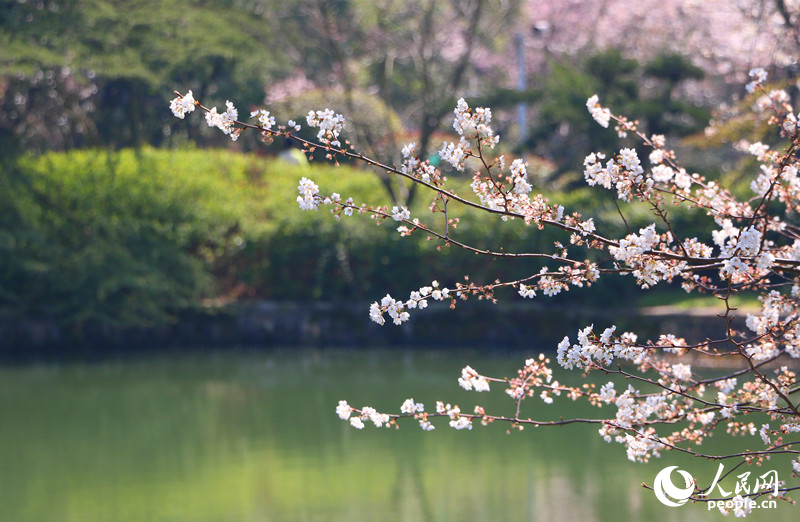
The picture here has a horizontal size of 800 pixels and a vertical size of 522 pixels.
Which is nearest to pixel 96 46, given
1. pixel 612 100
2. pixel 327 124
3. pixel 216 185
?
pixel 216 185

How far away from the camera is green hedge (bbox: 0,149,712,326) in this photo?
1029cm

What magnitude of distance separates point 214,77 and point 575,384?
36.8 feet

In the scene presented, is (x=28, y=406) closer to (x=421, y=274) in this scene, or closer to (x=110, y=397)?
(x=110, y=397)

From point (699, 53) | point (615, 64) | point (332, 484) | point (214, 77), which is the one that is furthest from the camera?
point (699, 53)

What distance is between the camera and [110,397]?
330 inches

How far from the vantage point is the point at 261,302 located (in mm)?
11000

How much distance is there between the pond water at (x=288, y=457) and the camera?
5125mm

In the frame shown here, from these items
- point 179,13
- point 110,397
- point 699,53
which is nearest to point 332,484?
point 110,397

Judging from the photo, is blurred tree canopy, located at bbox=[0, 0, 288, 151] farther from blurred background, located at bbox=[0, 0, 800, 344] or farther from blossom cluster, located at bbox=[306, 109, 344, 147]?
blossom cluster, located at bbox=[306, 109, 344, 147]

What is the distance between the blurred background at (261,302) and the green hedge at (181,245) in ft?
0.09

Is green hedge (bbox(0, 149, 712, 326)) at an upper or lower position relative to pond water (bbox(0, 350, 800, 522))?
upper

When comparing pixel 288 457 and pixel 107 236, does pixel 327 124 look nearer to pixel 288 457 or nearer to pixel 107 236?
pixel 288 457

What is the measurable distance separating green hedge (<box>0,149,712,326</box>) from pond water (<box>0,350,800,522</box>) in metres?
1.34

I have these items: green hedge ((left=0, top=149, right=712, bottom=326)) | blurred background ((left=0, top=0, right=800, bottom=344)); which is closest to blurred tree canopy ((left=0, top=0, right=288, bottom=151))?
blurred background ((left=0, top=0, right=800, bottom=344))
